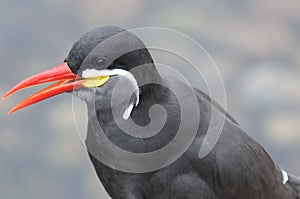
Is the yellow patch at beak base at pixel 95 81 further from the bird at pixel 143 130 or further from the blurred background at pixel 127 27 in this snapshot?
the blurred background at pixel 127 27

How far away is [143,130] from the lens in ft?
6.59

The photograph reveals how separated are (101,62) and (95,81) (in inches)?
2.4

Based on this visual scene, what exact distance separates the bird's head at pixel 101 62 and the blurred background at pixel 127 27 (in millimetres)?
2445

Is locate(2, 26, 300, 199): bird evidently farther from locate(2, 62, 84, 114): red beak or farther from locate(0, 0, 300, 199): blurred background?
locate(0, 0, 300, 199): blurred background

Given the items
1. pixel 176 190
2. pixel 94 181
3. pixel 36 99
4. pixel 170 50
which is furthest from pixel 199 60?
pixel 94 181

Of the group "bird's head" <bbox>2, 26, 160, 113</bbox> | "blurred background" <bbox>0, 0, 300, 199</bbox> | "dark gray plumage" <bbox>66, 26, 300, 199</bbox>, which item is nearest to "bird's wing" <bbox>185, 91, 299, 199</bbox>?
"dark gray plumage" <bbox>66, 26, 300, 199</bbox>

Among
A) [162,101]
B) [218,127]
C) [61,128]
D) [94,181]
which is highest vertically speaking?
[162,101]

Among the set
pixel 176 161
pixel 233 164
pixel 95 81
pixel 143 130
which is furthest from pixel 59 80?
pixel 233 164

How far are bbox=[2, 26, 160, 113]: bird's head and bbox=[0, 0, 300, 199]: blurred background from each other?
8.02ft

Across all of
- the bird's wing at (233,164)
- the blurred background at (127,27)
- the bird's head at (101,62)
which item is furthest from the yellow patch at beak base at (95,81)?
the blurred background at (127,27)

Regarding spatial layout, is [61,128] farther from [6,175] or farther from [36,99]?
[36,99]

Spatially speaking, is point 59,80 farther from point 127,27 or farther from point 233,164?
point 127,27

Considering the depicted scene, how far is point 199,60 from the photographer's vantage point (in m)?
2.40

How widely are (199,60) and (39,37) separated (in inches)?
116
